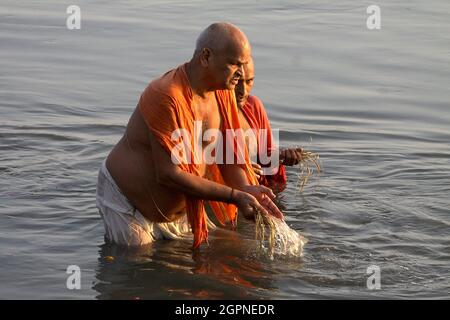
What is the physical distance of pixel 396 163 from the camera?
9.03m

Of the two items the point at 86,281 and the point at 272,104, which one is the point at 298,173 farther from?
the point at 86,281

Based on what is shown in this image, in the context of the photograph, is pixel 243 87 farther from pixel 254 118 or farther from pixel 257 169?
pixel 257 169

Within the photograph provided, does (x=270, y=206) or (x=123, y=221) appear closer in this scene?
(x=270, y=206)

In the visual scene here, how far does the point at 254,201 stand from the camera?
6.16m

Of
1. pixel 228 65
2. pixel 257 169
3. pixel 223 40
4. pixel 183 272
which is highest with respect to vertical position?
pixel 223 40

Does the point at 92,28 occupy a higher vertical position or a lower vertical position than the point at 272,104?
higher

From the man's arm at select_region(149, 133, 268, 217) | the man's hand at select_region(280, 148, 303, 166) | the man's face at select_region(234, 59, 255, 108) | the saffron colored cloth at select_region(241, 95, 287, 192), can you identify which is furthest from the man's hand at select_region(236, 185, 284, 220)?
the man's hand at select_region(280, 148, 303, 166)

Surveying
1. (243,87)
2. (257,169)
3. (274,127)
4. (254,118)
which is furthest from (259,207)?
(274,127)

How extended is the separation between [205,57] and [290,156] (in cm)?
196

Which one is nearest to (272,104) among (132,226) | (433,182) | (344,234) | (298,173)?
(298,173)

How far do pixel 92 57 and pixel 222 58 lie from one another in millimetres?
6300

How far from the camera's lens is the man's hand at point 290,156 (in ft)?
26.1

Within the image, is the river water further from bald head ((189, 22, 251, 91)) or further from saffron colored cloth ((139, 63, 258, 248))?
bald head ((189, 22, 251, 91))

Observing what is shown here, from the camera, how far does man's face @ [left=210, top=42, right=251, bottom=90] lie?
6129 millimetres
